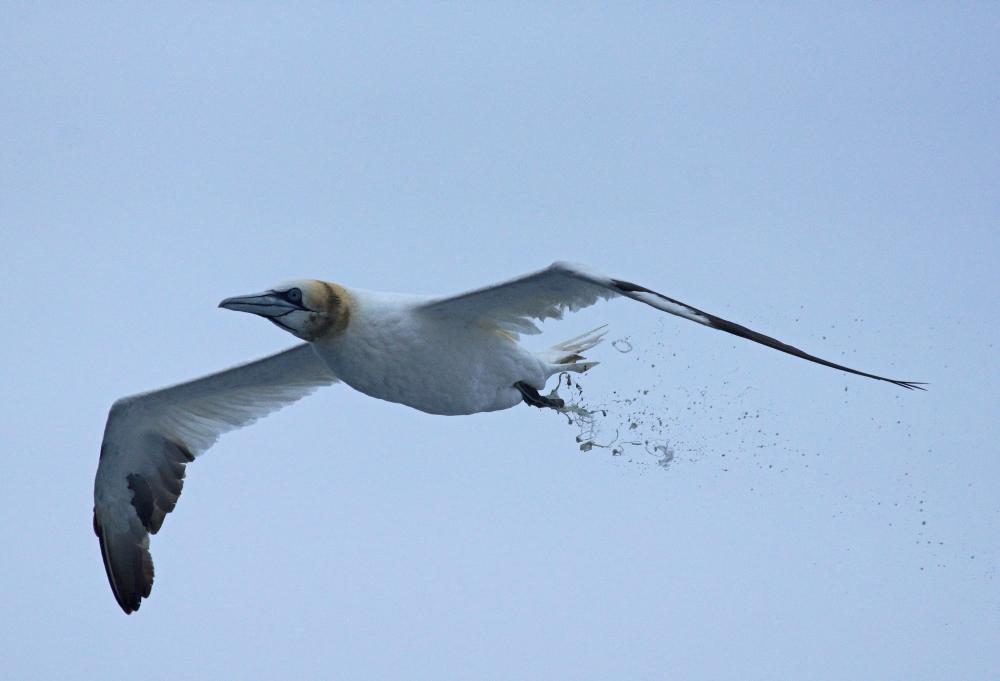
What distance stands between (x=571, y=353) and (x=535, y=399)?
726mm

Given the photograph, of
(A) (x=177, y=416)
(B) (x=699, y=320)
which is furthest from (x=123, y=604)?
(B) (x=699, y=320)

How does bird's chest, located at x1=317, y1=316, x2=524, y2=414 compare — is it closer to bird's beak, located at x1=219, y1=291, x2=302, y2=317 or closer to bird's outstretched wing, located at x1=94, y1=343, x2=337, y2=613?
bird's beak, located at x1=219, y1=291, x2=302, y2=317

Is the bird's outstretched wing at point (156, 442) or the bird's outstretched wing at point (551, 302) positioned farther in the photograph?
the bird's outstretched wing at point (156, 442)

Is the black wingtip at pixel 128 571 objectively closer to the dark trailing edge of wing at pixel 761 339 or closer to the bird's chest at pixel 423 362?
the bird's chest at pixel 423 362

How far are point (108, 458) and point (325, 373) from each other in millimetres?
2404

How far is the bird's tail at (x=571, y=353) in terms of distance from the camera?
432 inches

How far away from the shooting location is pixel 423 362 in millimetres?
9664

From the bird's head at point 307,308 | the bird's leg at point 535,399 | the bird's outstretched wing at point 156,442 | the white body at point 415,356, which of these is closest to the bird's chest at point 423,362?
the white body at point 415,356

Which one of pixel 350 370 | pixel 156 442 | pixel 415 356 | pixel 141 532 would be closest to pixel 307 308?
pixel 350 370

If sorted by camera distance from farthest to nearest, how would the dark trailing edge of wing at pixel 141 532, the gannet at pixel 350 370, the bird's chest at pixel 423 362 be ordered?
the dark trailing edge of wing at pixel 141 532 < the bird's chest at pixel 423 362 < the gannet at pixel 350 370

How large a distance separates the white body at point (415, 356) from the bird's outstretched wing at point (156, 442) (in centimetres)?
187

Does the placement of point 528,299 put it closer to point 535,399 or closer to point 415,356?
point 415,356

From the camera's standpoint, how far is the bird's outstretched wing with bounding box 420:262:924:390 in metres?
8.11

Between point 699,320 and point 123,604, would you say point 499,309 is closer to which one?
point 699,320
